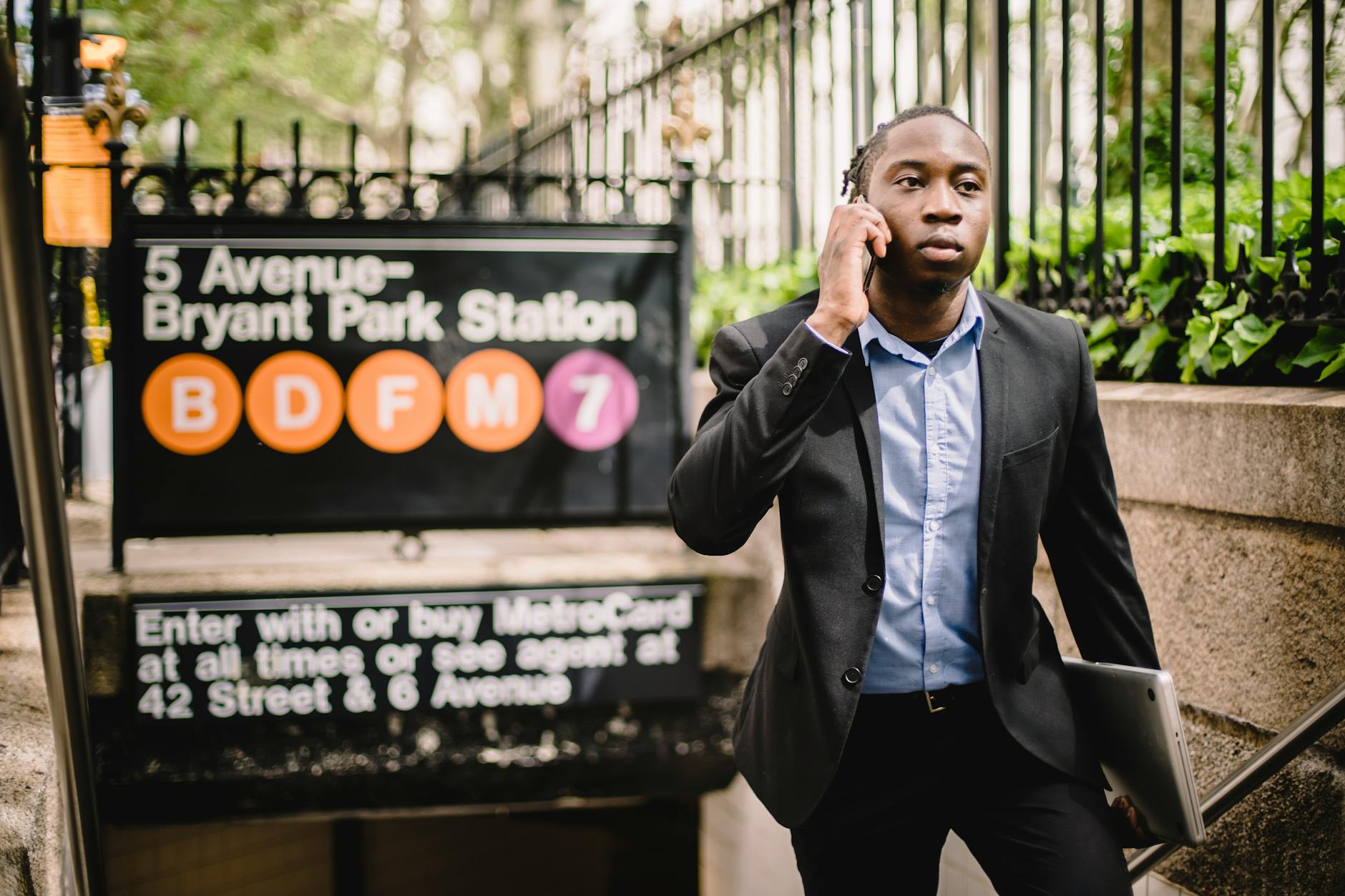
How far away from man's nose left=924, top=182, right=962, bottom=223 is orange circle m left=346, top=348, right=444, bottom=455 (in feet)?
8.22

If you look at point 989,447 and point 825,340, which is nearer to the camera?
point 825,340

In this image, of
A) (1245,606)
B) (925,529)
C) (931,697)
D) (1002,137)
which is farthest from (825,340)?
(1002,137)

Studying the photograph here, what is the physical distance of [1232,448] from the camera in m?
2.81

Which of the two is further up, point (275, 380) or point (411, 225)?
point (411, 225)

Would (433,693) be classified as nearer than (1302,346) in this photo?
No

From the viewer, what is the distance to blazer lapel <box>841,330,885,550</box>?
2.10 metres

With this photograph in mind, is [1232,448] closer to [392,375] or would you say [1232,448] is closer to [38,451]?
[38,451]

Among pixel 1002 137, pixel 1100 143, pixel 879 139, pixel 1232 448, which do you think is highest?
pixel 1002 137

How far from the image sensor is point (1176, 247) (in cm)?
324

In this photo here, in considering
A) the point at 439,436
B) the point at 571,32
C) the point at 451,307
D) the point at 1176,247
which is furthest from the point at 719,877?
the point at 571,32

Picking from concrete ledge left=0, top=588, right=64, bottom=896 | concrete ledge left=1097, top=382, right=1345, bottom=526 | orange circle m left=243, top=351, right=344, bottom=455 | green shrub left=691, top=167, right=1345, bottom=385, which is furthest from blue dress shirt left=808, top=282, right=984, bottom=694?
orange circle m left=243, top=351, right=344, bottom=455

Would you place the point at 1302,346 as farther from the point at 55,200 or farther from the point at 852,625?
the point at 55,200

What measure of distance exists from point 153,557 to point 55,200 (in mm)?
1503

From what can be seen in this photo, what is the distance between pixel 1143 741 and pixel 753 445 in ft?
3.16
